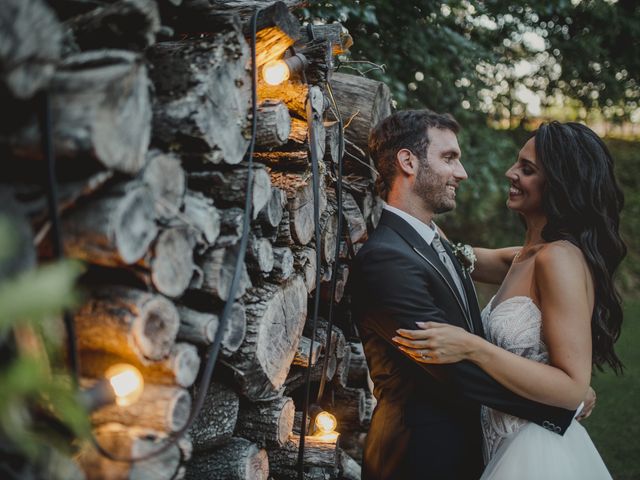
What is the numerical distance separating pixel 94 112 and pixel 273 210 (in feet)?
3.41

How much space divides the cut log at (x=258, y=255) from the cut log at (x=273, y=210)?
0.23 ft

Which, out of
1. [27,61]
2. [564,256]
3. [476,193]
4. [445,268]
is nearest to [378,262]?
[445,268]

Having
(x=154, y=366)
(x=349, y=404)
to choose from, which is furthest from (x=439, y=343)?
(x=349, y=404)

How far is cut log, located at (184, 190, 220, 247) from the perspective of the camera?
163cm

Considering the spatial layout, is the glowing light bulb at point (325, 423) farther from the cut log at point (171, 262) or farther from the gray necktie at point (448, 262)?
the cut log at point (171, 262)

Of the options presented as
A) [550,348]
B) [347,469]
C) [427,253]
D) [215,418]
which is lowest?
[347,469]

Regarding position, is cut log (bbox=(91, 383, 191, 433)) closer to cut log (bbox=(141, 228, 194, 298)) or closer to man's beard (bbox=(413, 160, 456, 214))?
cut log (bbox=(141, 228, 194, 298))

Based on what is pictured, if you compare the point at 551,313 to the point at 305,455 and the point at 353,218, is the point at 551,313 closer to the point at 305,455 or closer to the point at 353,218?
the point at 353,218

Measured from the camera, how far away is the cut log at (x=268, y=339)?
198cm

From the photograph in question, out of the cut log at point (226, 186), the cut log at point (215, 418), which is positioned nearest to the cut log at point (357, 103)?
the cut log at point (226, 186)

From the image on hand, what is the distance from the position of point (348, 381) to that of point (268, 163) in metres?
1.70

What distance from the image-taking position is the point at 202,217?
165 cm

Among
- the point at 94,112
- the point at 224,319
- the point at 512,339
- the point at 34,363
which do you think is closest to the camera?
the point at 34,363

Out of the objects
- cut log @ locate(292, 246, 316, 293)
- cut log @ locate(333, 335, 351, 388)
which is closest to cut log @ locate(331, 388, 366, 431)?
cut log @ locate(333, 335, 351, 388)
